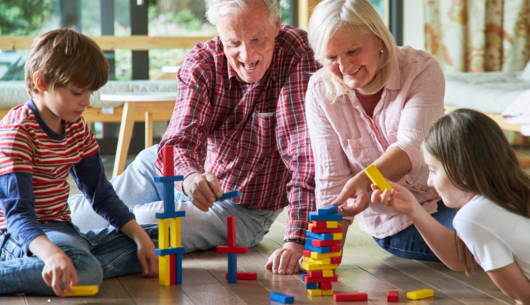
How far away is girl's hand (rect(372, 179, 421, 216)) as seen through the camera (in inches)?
48.1

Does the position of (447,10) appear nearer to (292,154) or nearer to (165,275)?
(292,154)

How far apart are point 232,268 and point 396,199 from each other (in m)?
0.45

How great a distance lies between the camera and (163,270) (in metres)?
1.40

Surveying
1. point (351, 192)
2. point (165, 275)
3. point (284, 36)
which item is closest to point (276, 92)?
point (284, 36)

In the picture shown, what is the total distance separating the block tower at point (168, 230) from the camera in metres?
1.35

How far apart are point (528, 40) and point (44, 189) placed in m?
4.09

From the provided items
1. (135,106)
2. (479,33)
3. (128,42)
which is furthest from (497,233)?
(479,33)

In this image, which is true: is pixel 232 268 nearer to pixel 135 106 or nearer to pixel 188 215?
pixel 188 215

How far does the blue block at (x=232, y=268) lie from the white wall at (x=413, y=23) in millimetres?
3695

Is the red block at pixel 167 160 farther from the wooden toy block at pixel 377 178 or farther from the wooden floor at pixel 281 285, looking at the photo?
the wooden toy block at pixel 377 178

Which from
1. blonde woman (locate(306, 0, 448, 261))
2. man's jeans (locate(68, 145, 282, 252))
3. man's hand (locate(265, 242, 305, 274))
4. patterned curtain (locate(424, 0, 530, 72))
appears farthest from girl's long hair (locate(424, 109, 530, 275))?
patterned curtain (locate(424, 0, 530, 72))

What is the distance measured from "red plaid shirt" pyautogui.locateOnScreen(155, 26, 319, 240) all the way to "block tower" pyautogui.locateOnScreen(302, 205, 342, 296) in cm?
25

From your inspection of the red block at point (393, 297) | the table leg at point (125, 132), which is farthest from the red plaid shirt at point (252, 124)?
the table leg at point (125, 132)

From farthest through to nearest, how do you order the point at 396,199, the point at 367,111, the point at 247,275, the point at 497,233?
1. the point at 367,111
2. the point at 247,275
3. the point at 396,199
4. the point at 497,233
